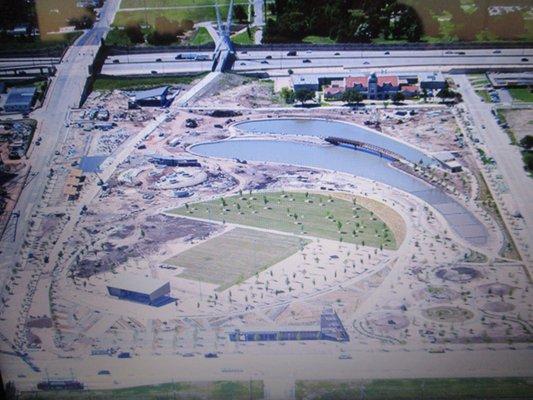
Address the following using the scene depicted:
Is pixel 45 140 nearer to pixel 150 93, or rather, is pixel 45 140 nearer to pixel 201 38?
pixel 150 93

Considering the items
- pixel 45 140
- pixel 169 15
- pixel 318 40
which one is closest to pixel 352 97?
pixel 318 40

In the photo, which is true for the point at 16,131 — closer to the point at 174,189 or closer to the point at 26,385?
the point at 174,189

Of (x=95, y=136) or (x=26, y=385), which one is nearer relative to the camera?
(x=26, y=385)

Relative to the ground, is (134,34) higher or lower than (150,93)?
higher

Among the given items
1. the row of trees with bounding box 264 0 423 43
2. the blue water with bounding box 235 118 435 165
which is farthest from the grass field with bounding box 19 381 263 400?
the row of trees with bounding box 264 0 423 43

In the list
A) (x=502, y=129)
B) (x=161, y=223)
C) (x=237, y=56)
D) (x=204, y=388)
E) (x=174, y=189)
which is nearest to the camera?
(x=204, y=388)

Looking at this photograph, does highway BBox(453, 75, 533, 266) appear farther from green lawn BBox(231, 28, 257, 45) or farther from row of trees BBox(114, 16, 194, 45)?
row of trees BBox(114, 16, 194, 45)

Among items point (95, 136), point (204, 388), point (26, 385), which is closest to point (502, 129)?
point (95, 136)
